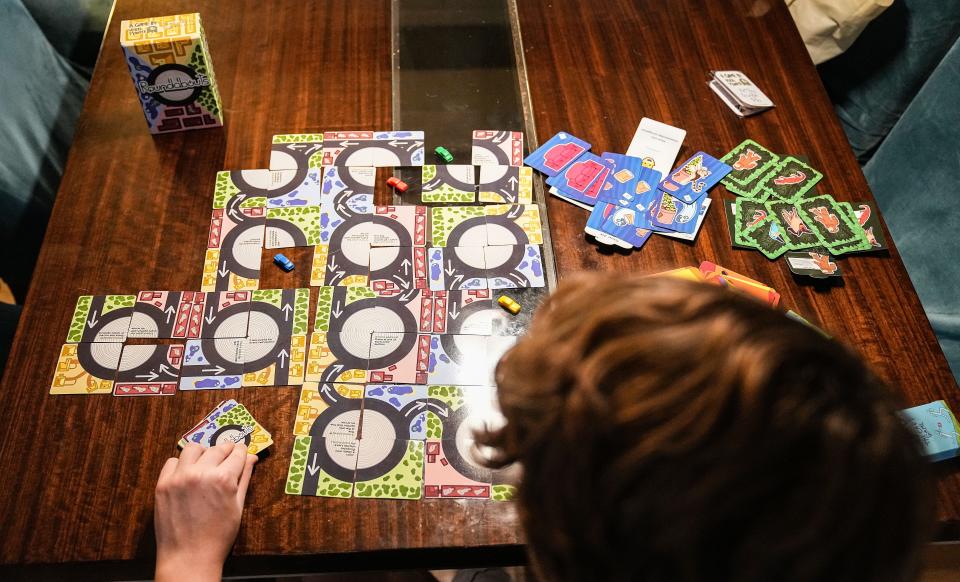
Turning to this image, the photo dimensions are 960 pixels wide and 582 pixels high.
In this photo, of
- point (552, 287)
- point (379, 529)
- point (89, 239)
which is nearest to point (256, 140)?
point (89, 239)

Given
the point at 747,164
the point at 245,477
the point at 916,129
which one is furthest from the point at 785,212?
the point at 245,477

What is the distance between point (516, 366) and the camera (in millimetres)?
659

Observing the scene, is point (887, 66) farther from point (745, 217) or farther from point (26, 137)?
point (26, 137)

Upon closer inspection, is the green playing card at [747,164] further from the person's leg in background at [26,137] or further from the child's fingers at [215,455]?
the person's leg in background at [26,137]

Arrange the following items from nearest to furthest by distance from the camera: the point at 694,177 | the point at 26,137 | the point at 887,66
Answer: the point at 694,177 < the point at 26,137 < the point at 887,66

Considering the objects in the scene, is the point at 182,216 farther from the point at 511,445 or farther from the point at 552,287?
the point at 511,445

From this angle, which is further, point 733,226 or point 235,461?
point 733,226

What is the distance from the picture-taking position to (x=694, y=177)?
140cm

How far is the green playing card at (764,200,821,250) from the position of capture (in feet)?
4.32

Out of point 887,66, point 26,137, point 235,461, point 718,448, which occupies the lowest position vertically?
point 718,448

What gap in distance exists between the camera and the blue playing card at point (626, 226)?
51.4 inches

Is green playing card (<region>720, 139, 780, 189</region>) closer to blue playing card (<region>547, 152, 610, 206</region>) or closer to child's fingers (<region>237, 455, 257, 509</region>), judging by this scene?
blue playing card (<region>547, 152, 610, 206</region>)

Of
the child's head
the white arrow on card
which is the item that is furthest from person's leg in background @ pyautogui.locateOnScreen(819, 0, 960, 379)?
the white arrow on card

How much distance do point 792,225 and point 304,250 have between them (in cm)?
92
